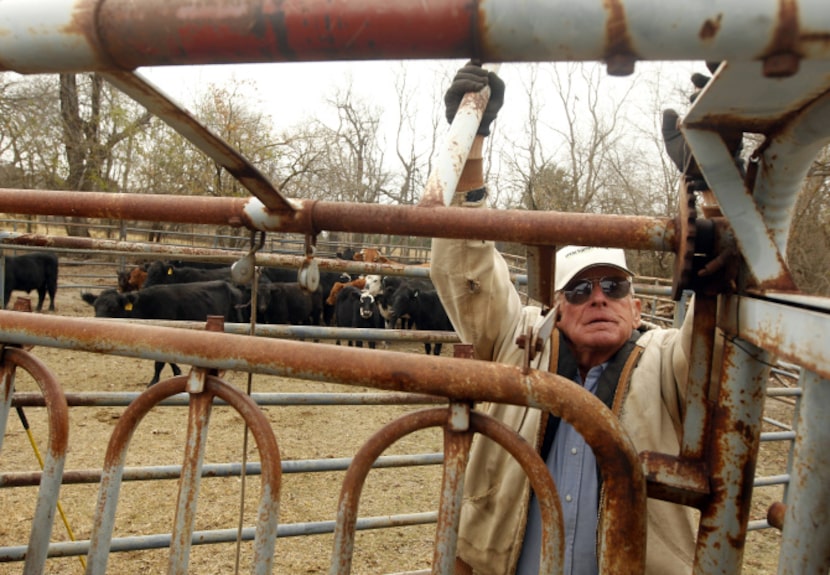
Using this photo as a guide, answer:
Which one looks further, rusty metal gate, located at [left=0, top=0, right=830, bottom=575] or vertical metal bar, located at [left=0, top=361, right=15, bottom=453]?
vertical metal bar, located at [left=0, top=361, right=15, bottom=453]

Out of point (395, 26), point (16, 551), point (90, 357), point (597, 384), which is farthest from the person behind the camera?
point (90, 357)

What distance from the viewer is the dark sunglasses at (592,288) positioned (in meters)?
1.98

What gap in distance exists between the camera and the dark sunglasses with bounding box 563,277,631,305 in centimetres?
198

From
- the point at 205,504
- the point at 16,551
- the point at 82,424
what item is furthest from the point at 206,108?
the point at 16,551

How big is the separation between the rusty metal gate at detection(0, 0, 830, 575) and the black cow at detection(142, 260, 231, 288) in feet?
38.3

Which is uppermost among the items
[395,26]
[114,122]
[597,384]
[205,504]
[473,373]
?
[114,122]

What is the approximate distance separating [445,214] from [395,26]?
504 mm

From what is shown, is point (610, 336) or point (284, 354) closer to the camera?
point (284, 354)

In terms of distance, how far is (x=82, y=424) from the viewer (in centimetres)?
580

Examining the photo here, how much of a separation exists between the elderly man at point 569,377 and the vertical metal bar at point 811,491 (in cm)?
72

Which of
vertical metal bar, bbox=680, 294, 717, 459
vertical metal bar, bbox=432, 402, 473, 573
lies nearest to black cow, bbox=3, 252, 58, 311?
vertical metal bar, bbox=432, 402, 473, 573

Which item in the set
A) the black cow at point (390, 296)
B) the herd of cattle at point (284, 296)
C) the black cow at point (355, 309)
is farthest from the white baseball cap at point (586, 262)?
the black cow at point (390, 296)

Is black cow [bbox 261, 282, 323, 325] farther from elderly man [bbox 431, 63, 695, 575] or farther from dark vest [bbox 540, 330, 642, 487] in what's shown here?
dark vest [bbox 540, 330, 642, 487]

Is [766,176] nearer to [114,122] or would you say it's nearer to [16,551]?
[16,551]
